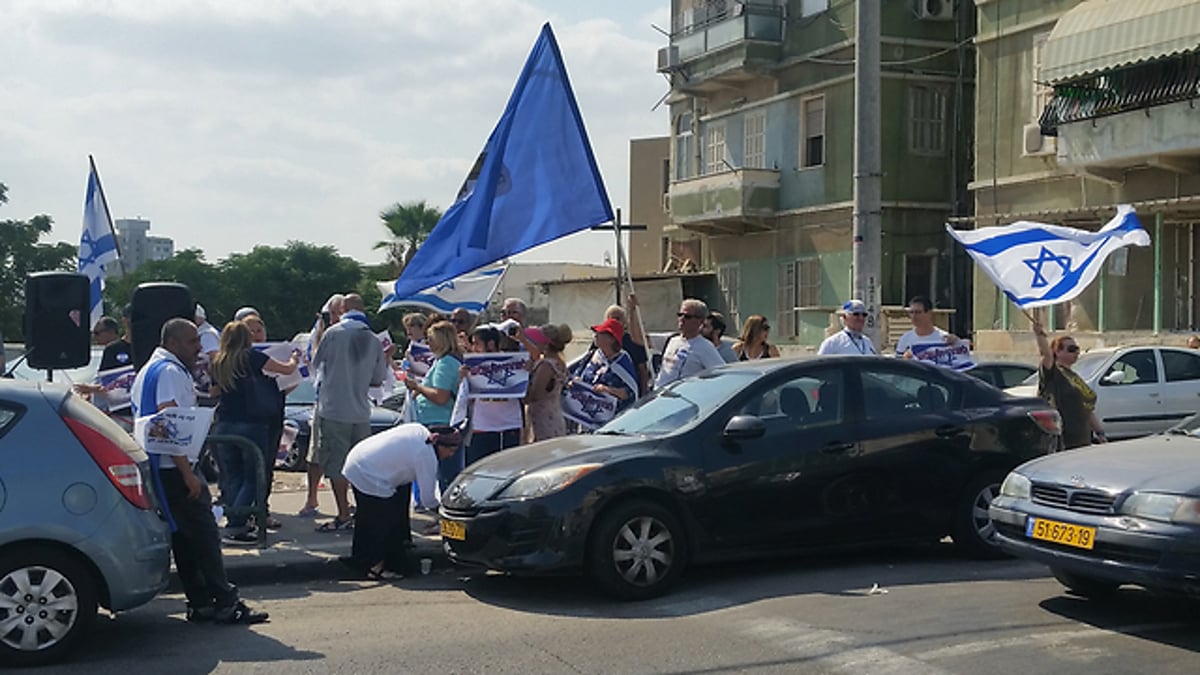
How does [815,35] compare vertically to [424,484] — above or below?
above

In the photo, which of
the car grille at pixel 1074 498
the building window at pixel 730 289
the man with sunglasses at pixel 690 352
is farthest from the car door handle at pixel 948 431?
the building window at pixel 730 289

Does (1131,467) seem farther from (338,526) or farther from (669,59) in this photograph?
(669,59)

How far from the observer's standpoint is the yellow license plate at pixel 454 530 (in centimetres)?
860

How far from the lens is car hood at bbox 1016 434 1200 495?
7.15 m

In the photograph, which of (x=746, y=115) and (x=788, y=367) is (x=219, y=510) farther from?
(x=746, y=115)

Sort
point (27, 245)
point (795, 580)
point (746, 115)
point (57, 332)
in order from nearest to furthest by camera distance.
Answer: point (795, 580), point (57, 332), point (746, 115), point (27, 245)

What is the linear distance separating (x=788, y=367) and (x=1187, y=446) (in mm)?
2573

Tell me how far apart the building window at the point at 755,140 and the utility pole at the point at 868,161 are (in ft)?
57.6

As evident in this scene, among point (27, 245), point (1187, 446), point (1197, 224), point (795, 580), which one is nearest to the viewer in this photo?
point (1187, 446)

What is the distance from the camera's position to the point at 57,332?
11688 millimetres

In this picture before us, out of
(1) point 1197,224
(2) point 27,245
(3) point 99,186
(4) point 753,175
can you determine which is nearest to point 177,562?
(3) point 99,186

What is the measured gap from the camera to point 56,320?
11.7m

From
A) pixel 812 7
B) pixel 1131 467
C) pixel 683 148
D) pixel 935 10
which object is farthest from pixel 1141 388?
pixel 683 148

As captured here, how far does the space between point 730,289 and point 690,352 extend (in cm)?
2256
